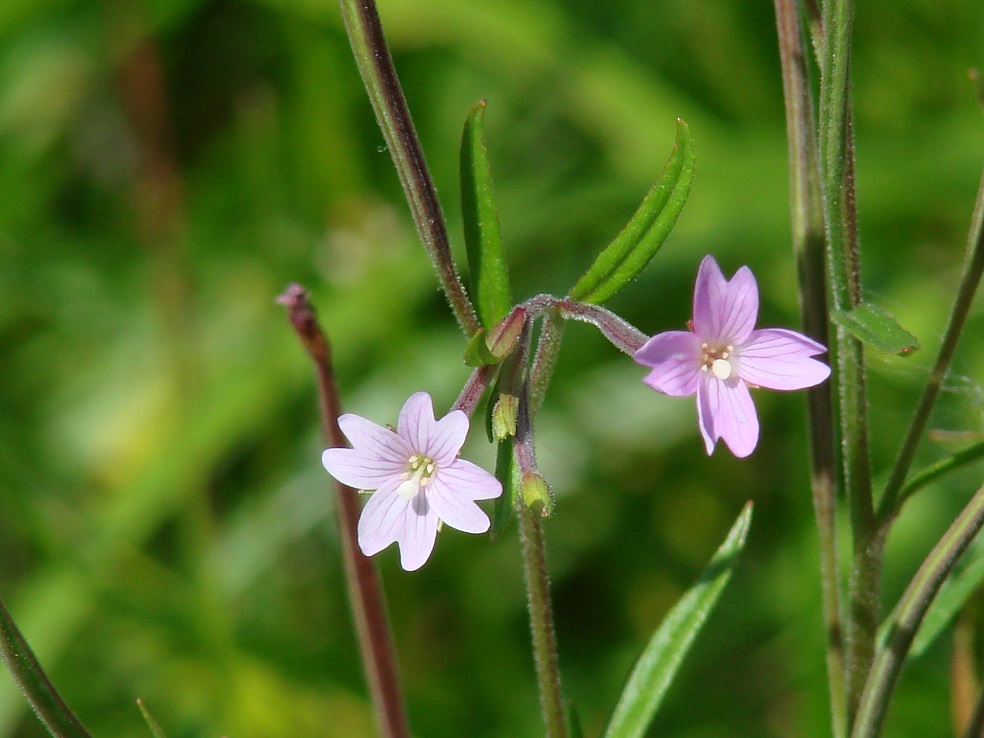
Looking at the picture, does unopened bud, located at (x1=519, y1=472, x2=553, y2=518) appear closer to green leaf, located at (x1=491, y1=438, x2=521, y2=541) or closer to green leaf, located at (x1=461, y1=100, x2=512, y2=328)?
green leaf, located at (x1=491, y1=438, x2=521, y2=541)

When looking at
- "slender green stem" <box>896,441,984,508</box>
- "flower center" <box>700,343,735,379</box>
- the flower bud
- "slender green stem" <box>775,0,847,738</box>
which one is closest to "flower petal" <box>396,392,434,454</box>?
the flower bud

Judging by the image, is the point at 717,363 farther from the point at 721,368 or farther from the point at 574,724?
the point at 574,724

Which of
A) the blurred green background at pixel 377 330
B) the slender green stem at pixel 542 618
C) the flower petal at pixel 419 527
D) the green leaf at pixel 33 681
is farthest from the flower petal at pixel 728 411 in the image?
the blurred green background at pixel 377 330

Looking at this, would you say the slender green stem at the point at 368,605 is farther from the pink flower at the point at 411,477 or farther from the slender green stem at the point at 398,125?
the slender green stem at the point at 398,125

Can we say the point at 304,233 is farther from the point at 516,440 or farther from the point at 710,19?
the point at 516,440

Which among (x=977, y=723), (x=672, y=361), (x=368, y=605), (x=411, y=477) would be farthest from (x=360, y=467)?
(x=977, y=723)
